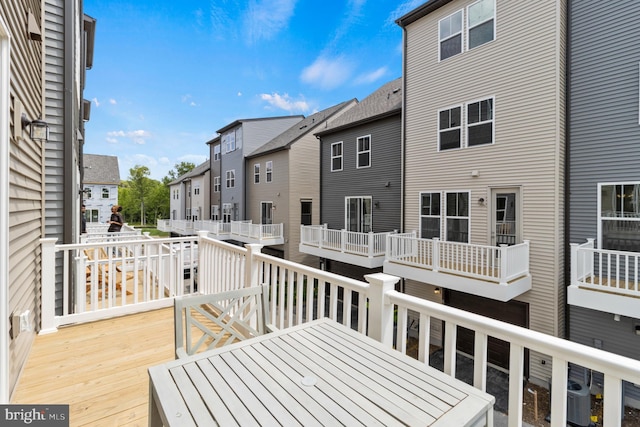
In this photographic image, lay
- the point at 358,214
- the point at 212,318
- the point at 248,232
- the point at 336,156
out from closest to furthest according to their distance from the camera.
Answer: the point at 212,318, the point at 358,214, the point at 336,156, the point at 248,232

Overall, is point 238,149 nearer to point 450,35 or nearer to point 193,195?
point 193,195

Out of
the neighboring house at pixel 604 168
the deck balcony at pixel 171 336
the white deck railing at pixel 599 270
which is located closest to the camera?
the deck balcony at pixel 171 336

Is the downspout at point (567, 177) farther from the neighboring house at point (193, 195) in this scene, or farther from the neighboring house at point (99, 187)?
the neighboring house at point (99, 187)

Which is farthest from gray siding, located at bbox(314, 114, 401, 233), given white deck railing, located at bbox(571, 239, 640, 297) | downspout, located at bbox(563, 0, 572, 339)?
white deck railing, located at bbox(571, 239, 640, 297)

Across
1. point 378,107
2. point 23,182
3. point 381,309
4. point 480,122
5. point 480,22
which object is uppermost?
point 480,22

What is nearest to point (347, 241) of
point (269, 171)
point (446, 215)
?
point (446, 215)

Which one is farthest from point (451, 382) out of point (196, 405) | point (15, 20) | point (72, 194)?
point (72, 194)

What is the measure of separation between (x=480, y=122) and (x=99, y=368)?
8910mm

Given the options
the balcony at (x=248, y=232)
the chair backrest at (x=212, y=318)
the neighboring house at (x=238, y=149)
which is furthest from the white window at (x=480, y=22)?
the neighboring house at (x=238, y=149)

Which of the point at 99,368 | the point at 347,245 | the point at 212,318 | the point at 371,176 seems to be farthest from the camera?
the point at 371,176

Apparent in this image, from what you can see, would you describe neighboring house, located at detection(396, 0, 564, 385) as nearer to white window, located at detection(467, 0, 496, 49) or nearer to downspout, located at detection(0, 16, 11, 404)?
white window, located at detection(467, 0, 496, 49)

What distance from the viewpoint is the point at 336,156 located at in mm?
13047

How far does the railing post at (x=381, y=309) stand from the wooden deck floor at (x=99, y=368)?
1.84m

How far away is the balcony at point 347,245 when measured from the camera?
962cm
